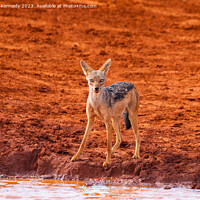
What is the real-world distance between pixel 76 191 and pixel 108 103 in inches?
69.9

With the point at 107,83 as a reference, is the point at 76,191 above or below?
below

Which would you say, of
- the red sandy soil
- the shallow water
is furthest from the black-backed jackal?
the shallow water

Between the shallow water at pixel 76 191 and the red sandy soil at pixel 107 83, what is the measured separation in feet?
1.35

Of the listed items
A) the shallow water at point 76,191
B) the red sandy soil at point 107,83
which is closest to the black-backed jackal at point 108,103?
the red sandy soil at point 107,83

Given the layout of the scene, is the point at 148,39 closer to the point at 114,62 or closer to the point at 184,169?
the point at 114,62

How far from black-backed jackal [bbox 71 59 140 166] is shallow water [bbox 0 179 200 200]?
752 millimetres

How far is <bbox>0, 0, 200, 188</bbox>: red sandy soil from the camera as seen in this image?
Result: 25.9 ft

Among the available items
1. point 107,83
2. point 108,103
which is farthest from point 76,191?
point 107,83

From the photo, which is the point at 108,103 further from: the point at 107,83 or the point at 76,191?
the point at 107,83

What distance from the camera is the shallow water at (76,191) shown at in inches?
258

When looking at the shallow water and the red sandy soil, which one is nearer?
the shallow water

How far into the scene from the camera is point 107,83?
14.5 meters

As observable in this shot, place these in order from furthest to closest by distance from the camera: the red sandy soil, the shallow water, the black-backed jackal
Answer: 1. the red sandy soil
2. the black-backed jackal
3. the shallow water

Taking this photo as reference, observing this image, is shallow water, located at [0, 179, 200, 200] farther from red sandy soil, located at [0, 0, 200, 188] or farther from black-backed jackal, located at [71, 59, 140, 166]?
black-backed jackal, located at [71, 59, 140, 166]
